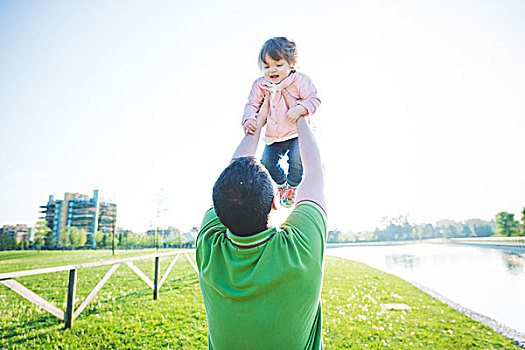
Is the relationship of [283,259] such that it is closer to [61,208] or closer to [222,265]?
[222,265]

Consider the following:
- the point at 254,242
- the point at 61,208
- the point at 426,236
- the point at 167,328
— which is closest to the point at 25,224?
the point at 61,208

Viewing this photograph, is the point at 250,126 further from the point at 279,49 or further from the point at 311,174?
the point at 311,174

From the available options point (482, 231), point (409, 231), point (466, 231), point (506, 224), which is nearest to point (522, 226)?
point (506, 224)

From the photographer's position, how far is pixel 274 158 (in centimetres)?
284

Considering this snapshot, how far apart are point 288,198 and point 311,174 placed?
129 centimetres

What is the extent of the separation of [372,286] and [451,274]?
803 cm

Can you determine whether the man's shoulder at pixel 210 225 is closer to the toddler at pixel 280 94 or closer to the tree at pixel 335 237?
the toddler at pixel 280 94

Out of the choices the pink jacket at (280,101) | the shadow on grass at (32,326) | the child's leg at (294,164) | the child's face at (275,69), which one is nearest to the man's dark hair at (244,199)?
the pink jacket at (280,101)

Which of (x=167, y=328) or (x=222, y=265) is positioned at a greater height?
(x=222, y=265)

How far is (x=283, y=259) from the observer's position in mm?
1221

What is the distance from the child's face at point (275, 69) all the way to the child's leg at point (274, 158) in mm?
638

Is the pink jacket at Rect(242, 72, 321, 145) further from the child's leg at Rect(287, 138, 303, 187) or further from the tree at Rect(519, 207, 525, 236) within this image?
the tree at Rect(519, 207, 525, 236)

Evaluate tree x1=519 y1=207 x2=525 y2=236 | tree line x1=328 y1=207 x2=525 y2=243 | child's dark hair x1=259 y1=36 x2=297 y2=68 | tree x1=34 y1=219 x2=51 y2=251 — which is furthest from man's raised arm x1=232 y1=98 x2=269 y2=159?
tree line x1=328 y1=207 x2=525 y2=243

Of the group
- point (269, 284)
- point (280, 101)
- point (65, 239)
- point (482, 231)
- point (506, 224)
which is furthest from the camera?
point (482, 231)
